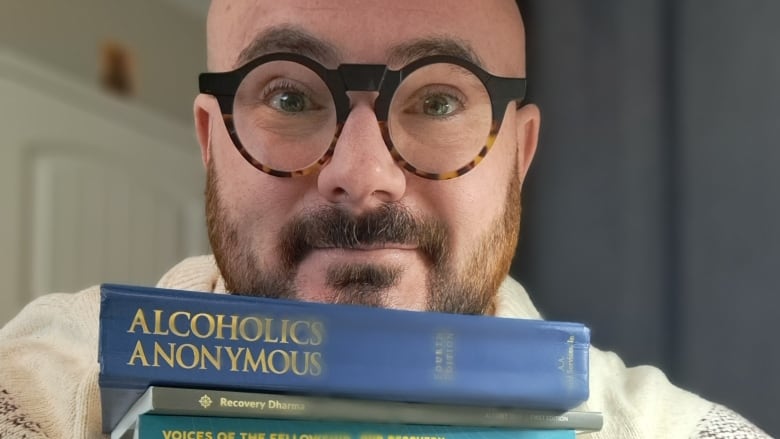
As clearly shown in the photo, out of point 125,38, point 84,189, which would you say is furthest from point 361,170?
point 125,38

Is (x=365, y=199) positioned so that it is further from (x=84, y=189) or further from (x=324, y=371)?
(x=84, y=189)

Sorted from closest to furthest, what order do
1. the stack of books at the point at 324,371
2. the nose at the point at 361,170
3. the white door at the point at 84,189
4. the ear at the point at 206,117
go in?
1. the stack of books at the point at 324,371
2. the nose at the point at 361,170
3. the ear at the point at 206,117
4. the white door at the point at 84,189

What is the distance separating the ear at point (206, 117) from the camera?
0.92m

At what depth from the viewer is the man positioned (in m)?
0.79

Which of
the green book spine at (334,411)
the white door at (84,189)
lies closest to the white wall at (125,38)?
the white door at (84,189)

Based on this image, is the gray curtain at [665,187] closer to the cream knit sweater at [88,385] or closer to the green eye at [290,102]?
the cream knit sweater at [88,385]

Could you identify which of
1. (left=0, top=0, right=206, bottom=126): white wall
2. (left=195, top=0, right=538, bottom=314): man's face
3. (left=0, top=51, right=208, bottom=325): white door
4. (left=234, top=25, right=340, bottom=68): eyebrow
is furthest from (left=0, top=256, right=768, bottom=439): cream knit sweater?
(left=0, top=0, right=206, bottom=126): white wall

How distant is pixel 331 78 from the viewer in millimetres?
811

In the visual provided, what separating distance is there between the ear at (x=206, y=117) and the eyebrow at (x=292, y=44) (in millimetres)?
77

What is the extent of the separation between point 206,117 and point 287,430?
439 millimetres

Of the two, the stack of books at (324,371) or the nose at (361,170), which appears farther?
the nose at (361,170)

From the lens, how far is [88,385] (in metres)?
0.79

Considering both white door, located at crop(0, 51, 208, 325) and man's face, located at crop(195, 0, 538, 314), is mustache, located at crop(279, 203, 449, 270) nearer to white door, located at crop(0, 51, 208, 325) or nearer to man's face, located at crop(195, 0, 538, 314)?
man's face, located at crop(195, 0, 538, 314)

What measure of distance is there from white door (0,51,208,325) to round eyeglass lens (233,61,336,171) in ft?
4.83
